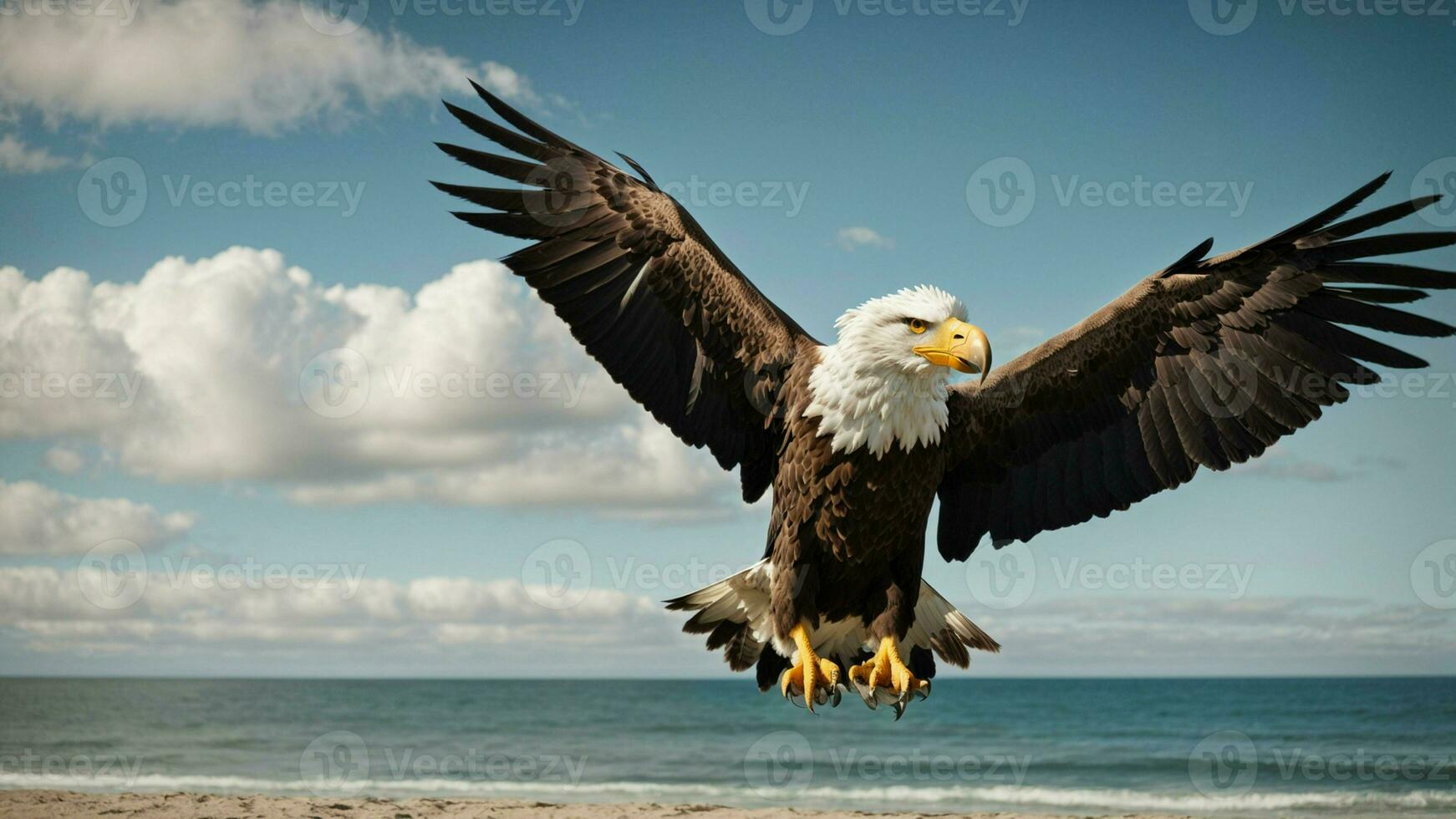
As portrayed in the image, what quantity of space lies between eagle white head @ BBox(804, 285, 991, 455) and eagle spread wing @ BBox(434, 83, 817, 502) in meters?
0.40

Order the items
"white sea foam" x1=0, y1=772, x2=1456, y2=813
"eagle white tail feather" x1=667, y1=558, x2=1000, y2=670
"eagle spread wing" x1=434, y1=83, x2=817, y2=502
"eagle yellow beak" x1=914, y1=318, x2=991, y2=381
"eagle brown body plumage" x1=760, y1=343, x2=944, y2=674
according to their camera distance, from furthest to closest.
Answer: "white sea foam" x1=0, y1=772, x2=1456, y2=813 < "eagle white tail feather" x1=667, y1=558, x2=1000, y2=670 < "eagle spread wing" x1=434, y1=83, x2=817, y2=502 < "eagle brown body plumage" x1=760, y1=343, x2=944, y2=674 < "eagle yellow beak" x1=914, y1=318, x2=991, y2=381

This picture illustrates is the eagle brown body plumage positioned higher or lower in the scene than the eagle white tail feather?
higher

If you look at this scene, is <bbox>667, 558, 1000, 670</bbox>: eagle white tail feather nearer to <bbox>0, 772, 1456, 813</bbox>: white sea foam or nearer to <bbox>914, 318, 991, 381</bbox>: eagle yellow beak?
<bbox>914, 318, 991, 381</bbox>: eagle yellow beak

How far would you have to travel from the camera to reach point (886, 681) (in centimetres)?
426

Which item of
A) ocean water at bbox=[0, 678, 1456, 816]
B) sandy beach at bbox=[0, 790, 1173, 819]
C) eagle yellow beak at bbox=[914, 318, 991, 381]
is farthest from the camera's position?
ocean water at bbox=[0, 678, 1456, 816]

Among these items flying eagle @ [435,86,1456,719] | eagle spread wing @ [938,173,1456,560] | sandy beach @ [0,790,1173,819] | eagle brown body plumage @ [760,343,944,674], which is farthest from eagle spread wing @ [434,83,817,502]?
sandy beach @ [0,790,1173,819]

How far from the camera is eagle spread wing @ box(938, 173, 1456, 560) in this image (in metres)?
4.73

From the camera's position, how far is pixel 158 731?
2861 cm

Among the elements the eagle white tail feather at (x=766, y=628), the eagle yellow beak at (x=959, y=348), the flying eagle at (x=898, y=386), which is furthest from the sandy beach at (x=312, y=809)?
the eagle yellow beak at (x=959, y=348)

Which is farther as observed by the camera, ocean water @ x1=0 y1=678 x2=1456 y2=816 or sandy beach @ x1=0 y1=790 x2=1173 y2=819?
ocean water @ x1=0 y1=678 x2=1456 y2=816

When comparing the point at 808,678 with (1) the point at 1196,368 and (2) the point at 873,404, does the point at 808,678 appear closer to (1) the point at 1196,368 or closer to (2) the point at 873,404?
(2) the point at 873,404

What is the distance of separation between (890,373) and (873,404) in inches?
5.7

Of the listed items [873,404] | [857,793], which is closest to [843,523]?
[873,404]

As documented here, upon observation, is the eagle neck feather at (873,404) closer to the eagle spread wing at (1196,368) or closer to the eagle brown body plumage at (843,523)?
the eagle brown body plumage at (843,523)
